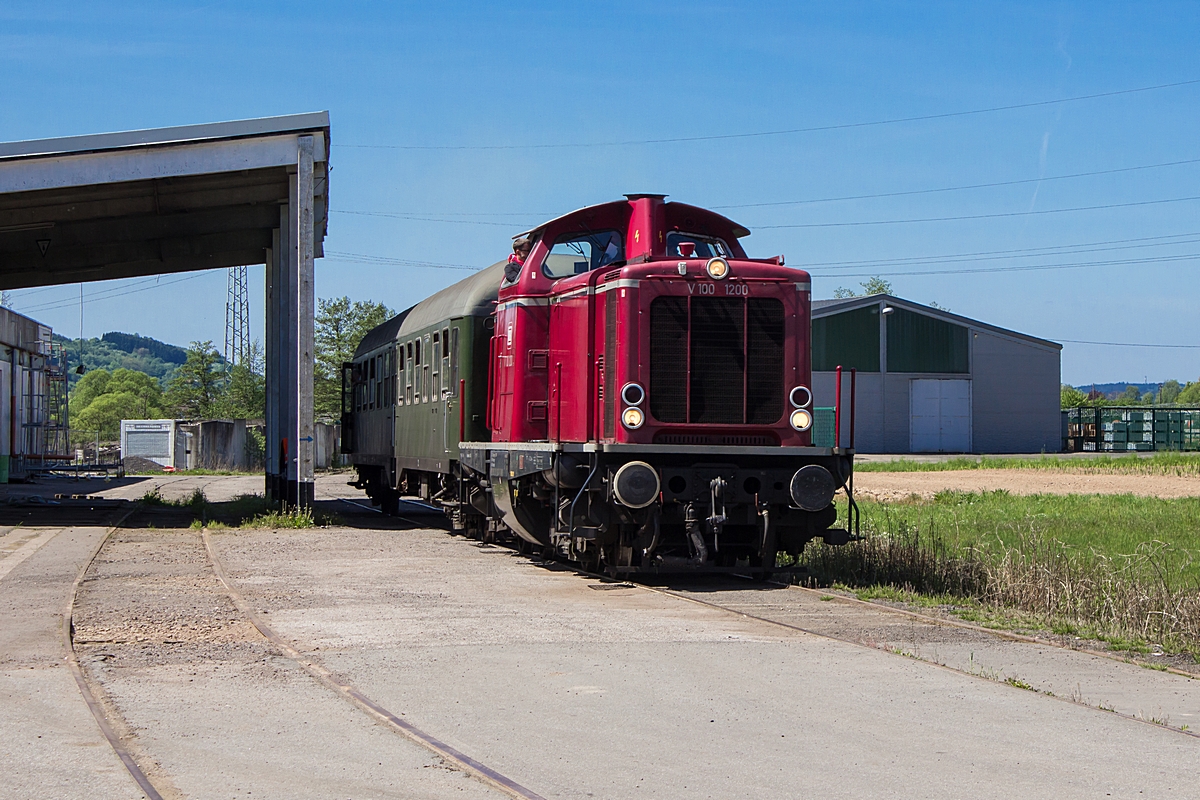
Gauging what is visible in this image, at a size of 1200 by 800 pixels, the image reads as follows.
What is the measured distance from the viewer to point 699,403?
11.6m

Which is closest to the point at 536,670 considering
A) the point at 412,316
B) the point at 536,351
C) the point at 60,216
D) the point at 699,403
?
the point at 699,403

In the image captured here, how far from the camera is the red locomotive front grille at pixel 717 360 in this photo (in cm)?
1143

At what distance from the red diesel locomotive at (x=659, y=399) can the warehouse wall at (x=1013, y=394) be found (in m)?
47.3

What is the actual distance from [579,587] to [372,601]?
205 cm

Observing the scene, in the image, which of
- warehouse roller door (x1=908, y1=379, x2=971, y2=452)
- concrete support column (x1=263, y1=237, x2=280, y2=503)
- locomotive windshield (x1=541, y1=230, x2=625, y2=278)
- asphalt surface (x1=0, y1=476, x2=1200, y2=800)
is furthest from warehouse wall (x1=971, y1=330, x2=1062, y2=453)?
asphalt surface (x1=0, y1=476, x2=1200, y2=800)

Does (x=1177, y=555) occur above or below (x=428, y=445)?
below

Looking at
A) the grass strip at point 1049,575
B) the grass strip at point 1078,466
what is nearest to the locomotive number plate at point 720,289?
the grass strip at point 1049,575

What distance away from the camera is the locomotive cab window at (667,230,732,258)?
12328 mm

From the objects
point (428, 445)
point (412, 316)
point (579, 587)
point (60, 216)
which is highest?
point (60, 216)

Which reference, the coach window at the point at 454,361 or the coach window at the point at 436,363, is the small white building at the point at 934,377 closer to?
the coach window at the point at 436,363

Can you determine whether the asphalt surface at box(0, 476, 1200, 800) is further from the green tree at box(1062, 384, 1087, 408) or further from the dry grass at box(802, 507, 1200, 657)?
the green tree at box(1062, 384, 1087, 408)

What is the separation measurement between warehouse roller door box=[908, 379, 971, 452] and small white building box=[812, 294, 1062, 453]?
46 millimetres

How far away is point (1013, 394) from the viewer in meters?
57.7

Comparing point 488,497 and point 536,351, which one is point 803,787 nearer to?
point 536,351
